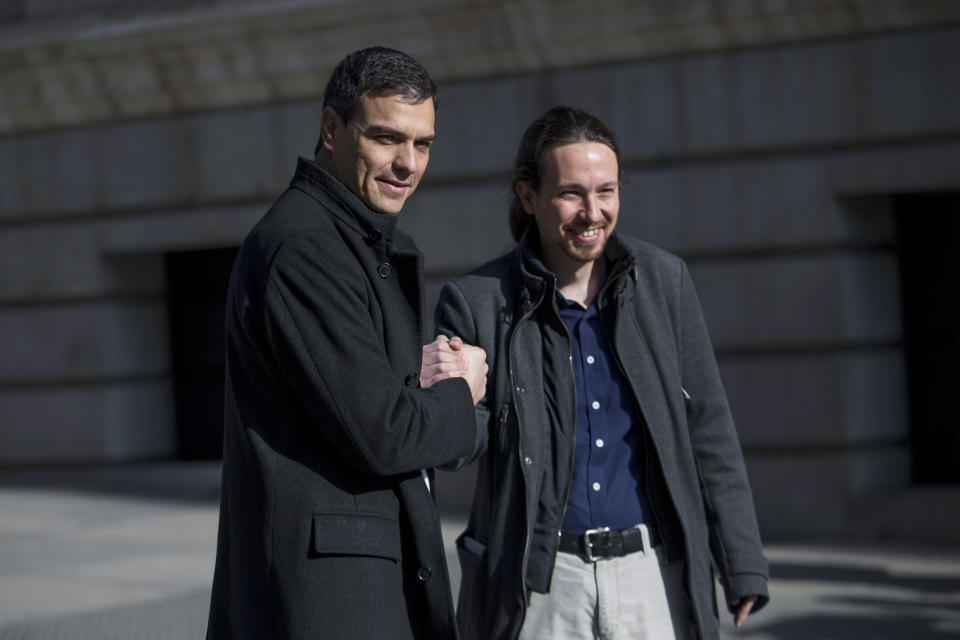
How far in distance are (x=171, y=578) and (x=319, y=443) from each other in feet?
19.4

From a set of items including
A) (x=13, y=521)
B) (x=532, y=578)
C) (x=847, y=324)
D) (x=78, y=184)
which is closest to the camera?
(x=532, y=578)

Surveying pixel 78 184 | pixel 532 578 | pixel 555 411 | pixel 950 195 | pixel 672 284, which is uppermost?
pixel 78 184

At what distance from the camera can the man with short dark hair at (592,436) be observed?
3.63 m

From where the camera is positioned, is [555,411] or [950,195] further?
[950,195]

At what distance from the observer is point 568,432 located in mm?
3664

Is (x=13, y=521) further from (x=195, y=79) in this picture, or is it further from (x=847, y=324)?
(x=847, y=324)

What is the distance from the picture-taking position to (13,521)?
1077 cm

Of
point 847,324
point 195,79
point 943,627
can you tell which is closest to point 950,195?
point 847,324

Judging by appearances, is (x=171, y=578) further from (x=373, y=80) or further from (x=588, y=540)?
(x=373, y=80)

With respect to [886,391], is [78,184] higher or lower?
higher

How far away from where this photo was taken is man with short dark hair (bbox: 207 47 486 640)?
2734 mm

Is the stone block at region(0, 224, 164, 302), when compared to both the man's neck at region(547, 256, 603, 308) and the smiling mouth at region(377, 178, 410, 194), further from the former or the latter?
the smiling mouth at region(377, 178, 410, 194)

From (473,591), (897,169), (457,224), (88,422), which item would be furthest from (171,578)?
(473,591)

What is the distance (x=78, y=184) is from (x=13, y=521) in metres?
3.24
